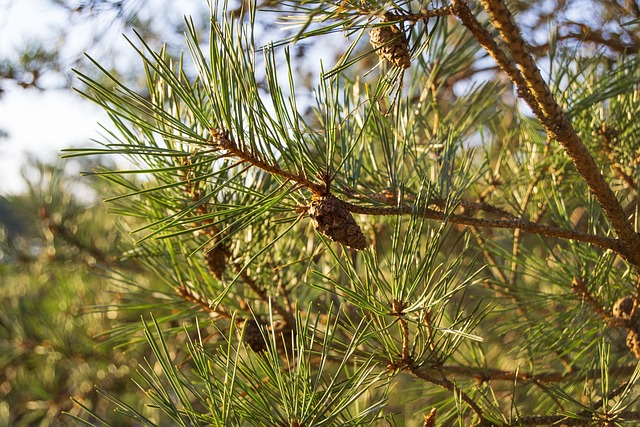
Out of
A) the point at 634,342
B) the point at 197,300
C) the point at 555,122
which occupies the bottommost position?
the point at 197,300

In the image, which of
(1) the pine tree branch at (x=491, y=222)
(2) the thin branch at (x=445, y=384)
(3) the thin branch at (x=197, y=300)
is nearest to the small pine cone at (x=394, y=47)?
(1) the pine tree branch at (x=491, y=222)

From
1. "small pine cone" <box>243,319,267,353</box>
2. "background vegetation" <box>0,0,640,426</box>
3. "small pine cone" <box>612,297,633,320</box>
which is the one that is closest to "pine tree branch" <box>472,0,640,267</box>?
"background vegetation" <box>0,0,640,426</box>

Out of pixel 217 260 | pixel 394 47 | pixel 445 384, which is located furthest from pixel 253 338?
pixel 394 47

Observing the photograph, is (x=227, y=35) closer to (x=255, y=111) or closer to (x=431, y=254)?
(x=255, y=111)

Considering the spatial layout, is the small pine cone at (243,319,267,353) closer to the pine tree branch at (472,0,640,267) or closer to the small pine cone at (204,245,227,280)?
the small pine cone at (204,245,227,280)

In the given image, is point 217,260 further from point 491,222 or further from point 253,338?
point 491,222

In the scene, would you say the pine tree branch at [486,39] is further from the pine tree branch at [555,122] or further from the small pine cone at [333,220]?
the small pine cone at [333,220]
